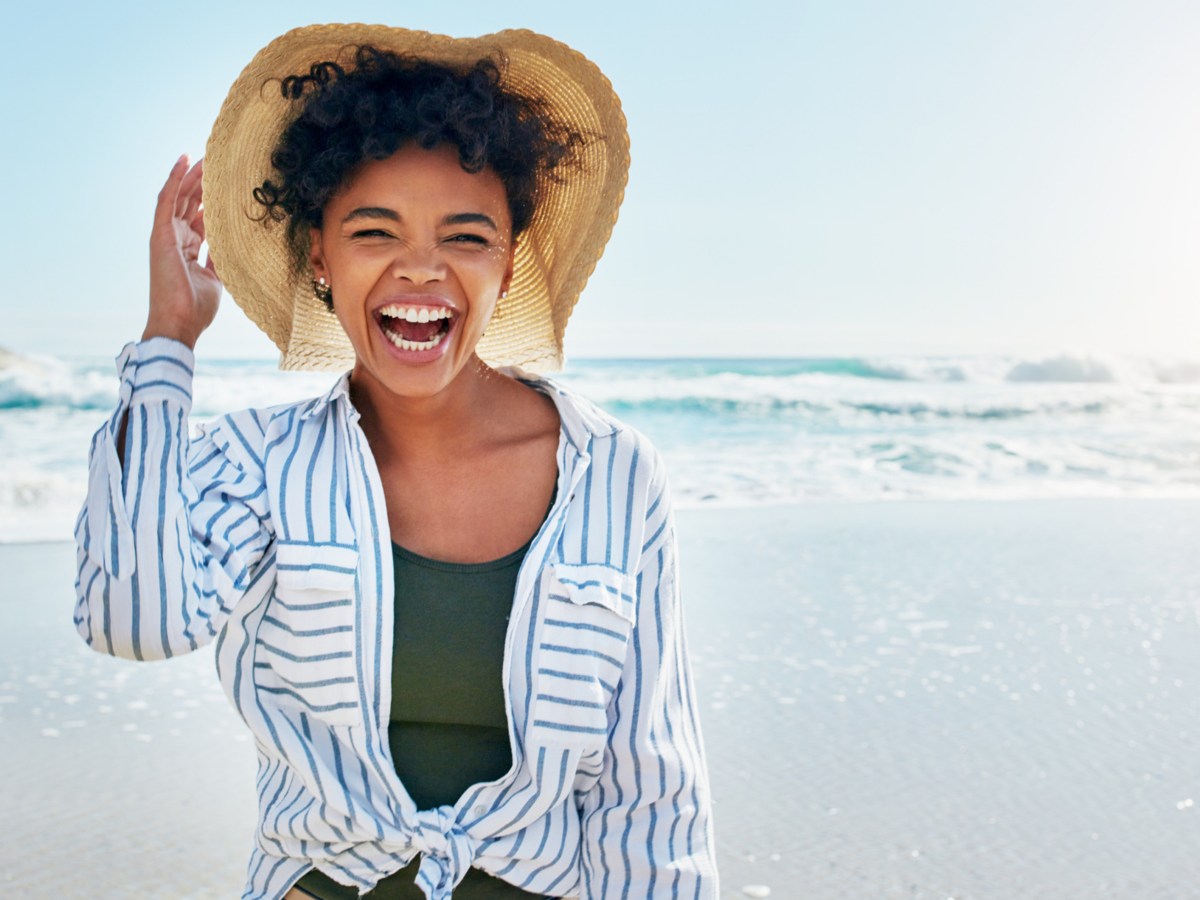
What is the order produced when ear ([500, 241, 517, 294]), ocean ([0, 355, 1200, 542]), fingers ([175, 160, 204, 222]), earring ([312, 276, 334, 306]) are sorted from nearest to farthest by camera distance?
fingers ([175, 160, 204, 222]) < ear ([500, 241, 517, 294]) < earring ([312, 276, 334, 306]) < ocean ([0, 355, 1200, 542])

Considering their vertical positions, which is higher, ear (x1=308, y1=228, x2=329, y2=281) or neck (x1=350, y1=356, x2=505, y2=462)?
ear (x1=308, y1=228, x2=329, y2=281)

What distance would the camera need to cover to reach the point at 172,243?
170 cm

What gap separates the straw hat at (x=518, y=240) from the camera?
1.78 m

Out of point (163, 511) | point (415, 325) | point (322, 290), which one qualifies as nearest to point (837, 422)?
point (322, 290)

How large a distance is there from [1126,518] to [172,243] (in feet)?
22.8

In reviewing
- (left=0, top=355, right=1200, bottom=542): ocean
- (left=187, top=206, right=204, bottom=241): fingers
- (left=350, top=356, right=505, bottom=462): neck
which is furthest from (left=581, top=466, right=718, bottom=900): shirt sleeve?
(left=0, top=355, right=1200, bottom=542): ocean

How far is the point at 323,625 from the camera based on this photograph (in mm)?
1565

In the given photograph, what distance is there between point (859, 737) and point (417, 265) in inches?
104

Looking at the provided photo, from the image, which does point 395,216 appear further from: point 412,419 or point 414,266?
point 412,419

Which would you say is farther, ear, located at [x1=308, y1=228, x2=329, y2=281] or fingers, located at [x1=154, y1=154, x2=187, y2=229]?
ear, located at [x1=308, y1=228, x2=329, y2=281]

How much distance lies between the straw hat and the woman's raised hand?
0.14 ft

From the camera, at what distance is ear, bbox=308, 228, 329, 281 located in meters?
1.84

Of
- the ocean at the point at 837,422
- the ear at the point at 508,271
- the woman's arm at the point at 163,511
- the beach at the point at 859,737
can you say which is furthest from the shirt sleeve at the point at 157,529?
the ocean at the point at 837,422

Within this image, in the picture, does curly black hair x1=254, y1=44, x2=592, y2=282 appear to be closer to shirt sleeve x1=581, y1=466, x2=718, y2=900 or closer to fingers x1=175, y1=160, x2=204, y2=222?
fingers x1=175, y1=160, x2=204, y2=222
